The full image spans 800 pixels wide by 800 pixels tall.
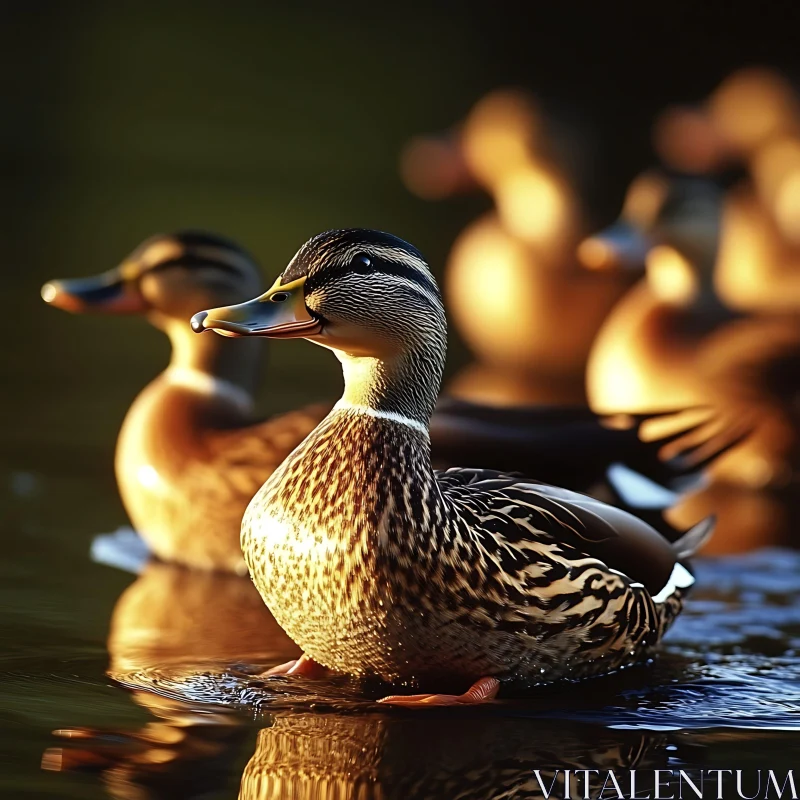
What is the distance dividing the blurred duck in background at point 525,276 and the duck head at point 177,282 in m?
3.49

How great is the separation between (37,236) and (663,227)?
24.2 ft

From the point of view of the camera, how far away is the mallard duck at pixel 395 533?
4.75 meters

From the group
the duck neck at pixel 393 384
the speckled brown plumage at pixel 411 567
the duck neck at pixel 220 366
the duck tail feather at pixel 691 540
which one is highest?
the duck neck at pixel 220 366

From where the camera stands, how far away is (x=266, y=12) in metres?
32.4

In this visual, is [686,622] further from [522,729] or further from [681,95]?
[681,95]

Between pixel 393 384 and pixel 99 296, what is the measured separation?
2.47 metres

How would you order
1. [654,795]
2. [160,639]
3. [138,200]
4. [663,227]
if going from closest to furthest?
[654,795], [160,639], [663,227], [138,200]

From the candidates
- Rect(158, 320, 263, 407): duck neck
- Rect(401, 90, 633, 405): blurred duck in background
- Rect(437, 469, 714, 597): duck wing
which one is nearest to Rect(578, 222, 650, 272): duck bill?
Rect(401, 90, 633, 405): blurred duck in background

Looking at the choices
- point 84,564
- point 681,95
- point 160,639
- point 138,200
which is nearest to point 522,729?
point 160,639

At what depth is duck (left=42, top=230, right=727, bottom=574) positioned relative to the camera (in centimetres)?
623

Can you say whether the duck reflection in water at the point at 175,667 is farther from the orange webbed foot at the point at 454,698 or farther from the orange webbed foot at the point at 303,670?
the orange webbed foot at the point at 454,698

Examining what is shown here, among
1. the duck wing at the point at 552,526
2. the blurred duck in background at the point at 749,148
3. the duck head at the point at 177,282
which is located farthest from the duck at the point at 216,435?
the blurred duck in background at the point at 749,148

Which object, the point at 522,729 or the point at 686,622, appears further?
the point at 686,622

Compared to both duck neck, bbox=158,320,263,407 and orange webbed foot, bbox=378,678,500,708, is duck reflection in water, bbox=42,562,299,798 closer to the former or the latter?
orange webbed foot, bbox=378,678,500,708
